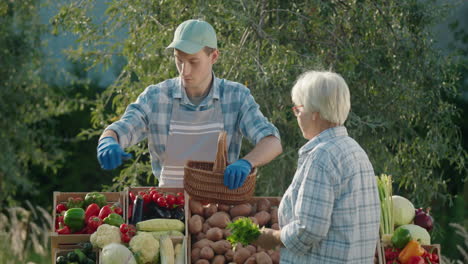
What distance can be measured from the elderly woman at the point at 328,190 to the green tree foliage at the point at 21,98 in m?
6.00

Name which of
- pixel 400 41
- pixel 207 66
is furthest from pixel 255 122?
pixel 400 41

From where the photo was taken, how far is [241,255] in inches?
148

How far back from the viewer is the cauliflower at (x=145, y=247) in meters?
3.63

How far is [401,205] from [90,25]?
3974mm

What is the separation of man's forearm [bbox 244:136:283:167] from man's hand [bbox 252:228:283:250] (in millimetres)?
667

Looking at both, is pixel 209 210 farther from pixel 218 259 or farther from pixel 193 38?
pixel 193 38

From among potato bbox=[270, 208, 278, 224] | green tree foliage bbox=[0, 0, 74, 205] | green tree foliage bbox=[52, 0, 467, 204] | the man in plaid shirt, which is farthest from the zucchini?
green tree foliage bbox=[0, 0, 74, 205]

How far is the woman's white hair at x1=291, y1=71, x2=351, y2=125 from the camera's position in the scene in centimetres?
311

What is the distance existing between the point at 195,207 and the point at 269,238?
0.66 metres

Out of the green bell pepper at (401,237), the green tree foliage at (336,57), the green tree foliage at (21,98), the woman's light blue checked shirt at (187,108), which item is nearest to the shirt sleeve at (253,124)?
the woman's light blue checked shirt at (187,108)

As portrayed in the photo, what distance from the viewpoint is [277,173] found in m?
6.80

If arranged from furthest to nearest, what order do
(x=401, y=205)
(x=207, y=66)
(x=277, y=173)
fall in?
(x=277, y=173) → (x=207, y=66) → (x=401, y=205)

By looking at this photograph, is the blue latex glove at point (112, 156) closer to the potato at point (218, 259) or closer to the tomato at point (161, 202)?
the tomato at point (161, 202)

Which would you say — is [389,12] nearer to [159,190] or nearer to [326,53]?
[326,53]
